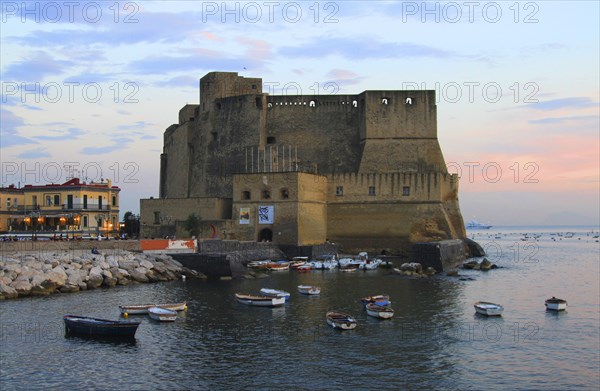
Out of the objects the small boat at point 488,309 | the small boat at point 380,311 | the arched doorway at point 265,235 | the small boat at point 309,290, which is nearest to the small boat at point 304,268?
the arched doorway at point 265,235

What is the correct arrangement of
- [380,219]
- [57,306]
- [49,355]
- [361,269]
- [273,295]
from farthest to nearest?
[380,219] → [361,269] → [273,295] → [57,306] → [49,355]

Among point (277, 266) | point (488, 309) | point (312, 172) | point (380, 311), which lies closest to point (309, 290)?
point (380, 311)

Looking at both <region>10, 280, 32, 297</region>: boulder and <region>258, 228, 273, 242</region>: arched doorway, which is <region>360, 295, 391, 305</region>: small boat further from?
<region>258, 228, 273, 242</region>: arched doorway

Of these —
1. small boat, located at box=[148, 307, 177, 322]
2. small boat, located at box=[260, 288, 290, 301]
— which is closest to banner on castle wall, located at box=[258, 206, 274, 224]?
small boat, located at box=[260, 288, 290, 301]

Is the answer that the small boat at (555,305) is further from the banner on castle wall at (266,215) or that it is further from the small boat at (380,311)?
the banner on castle wall at (266,215)

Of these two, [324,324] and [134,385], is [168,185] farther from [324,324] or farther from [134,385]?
[134,385]

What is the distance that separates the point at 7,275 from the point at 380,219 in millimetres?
25128

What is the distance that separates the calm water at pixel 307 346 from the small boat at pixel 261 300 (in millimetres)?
333

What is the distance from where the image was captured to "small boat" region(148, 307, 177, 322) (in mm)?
21266

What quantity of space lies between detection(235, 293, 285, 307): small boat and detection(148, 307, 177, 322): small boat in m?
3.44

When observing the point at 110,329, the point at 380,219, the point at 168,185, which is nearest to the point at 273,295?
the point at 110,329

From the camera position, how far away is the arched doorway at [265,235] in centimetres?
4212

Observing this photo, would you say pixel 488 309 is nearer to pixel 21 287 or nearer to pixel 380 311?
pixel 380 311

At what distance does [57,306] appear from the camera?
23266mm
